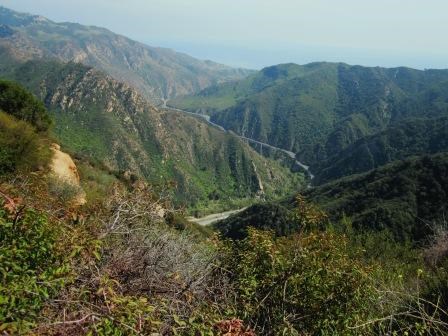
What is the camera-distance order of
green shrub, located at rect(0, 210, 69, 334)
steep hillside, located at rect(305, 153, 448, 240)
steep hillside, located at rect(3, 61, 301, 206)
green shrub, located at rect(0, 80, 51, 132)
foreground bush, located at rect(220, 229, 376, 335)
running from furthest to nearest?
steep hillside, located at rect(3, 61, 301, 206), steep hillside, located at rect(305, 153, 448, 240), green shrub, located at rect(0, 80, 51, 132), foreground bush, located at rect(220, 229, 376, 335), green shrub, located at rect(0, 210, 69, 334)

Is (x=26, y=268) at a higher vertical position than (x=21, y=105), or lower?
higher

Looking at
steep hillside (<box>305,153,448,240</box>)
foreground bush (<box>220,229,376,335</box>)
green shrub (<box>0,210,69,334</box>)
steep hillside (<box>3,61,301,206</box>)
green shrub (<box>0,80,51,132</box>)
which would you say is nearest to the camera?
green shrub (<box>0,210,69,334</box>)

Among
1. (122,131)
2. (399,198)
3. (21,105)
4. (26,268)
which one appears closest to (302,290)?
(26,268)

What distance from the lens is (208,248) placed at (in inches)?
469

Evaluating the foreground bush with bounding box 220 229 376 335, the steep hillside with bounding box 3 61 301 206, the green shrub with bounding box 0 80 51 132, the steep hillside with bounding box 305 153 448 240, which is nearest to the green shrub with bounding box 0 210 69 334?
the foreground bush with bounding box 220 229 376 335

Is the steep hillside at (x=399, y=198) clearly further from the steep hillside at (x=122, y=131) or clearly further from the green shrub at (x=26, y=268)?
the green shrub at (x=26, y=268)

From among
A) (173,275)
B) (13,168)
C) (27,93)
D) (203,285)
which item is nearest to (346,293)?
(203,285)

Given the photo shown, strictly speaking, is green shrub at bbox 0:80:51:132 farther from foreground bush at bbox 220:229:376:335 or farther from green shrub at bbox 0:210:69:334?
green shrub at bbox 0:210:69:334

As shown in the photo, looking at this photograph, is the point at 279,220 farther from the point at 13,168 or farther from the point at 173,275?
the point at 173,275

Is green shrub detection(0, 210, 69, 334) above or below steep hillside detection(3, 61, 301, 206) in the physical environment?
above

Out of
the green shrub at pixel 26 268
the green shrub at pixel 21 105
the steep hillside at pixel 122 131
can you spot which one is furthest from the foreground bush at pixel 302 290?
the steep hillside at pixel 122 131

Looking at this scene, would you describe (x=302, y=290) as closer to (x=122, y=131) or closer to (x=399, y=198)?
(x=399, y=198)

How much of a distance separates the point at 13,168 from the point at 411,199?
7976 centimetres

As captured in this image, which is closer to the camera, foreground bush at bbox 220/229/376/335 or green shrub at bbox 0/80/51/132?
foreground bush at bbox 220/229/376/335
